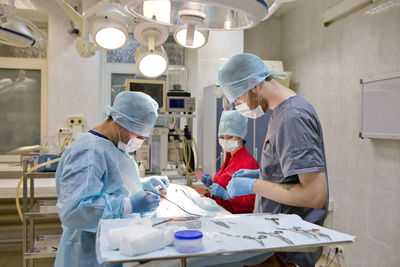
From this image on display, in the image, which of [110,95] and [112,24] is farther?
[110,95]

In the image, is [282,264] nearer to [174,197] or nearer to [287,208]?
[287,208]

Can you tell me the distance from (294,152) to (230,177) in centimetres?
117

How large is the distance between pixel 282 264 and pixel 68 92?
3.14m

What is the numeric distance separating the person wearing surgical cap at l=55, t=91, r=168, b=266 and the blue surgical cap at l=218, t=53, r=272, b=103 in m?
0.49

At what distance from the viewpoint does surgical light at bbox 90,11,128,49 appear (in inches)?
68.3

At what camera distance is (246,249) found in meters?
0.85

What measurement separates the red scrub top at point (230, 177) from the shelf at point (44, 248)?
4.09 ft

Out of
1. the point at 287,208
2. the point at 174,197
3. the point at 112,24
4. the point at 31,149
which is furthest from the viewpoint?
the point at 31,149

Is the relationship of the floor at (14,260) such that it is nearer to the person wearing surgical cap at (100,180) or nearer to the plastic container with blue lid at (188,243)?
the person wearing surgical cap at (100,180)

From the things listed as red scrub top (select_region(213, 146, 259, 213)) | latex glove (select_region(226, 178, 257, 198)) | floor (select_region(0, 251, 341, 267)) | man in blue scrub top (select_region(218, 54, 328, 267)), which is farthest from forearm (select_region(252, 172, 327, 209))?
floor (select_region(0, 251, 341, 267))

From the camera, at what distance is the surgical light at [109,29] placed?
1.74m

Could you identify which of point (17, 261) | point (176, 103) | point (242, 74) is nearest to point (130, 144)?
point (242, 74)

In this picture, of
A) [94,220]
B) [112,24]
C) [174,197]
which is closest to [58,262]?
[94,220]

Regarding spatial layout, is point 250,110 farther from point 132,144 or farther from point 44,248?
point 44,248
